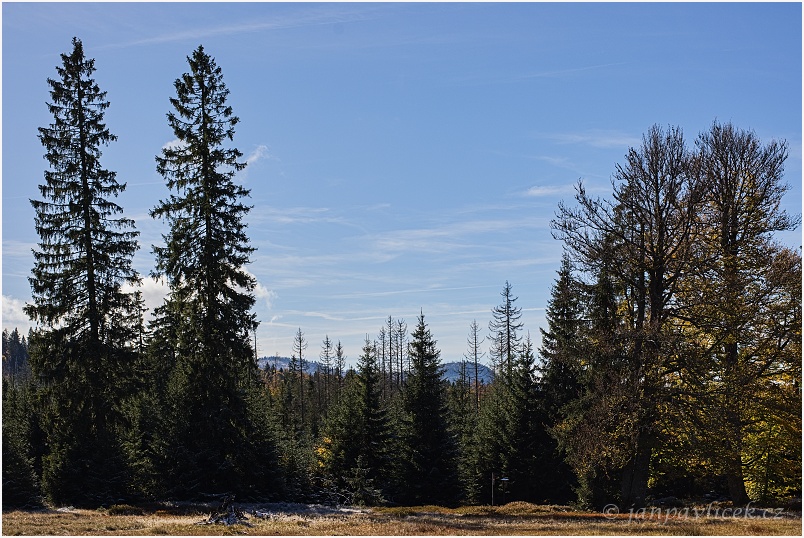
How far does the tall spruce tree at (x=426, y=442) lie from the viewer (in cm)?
3606

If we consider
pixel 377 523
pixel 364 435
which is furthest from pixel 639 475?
pixel 364 435

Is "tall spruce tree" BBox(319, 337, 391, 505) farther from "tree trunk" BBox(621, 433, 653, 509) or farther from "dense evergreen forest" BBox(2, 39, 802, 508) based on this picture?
"tree trunk" BBox(621, 433, 653, 509)

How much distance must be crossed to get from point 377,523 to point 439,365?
1924 cm

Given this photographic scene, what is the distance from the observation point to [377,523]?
19000mm

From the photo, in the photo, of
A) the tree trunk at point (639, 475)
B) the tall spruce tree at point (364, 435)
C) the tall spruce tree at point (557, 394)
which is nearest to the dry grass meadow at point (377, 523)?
the tree trunk at point (639, 475)

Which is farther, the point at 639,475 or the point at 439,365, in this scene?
the point at 439,365

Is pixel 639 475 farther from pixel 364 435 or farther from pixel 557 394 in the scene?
pixel 364 435

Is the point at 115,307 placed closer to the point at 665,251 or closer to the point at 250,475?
the point at 250,475

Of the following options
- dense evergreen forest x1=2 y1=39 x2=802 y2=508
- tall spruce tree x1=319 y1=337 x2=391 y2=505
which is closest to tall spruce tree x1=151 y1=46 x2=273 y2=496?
dense evergreen forest x1=2 y1=39 x2=802 y2=508

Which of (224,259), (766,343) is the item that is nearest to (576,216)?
(766,343)

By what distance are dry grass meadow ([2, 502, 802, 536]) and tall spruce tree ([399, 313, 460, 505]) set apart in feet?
39.2

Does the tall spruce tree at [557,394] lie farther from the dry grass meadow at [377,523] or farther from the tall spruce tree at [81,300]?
the tall spruce tree at [81,300]

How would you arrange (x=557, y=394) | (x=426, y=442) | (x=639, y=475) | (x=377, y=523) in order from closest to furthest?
(x=377, y=523), (x=639, y=475), (x=557, y=394), (x=426, y=442)

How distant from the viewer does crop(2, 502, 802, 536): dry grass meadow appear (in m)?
16.7
